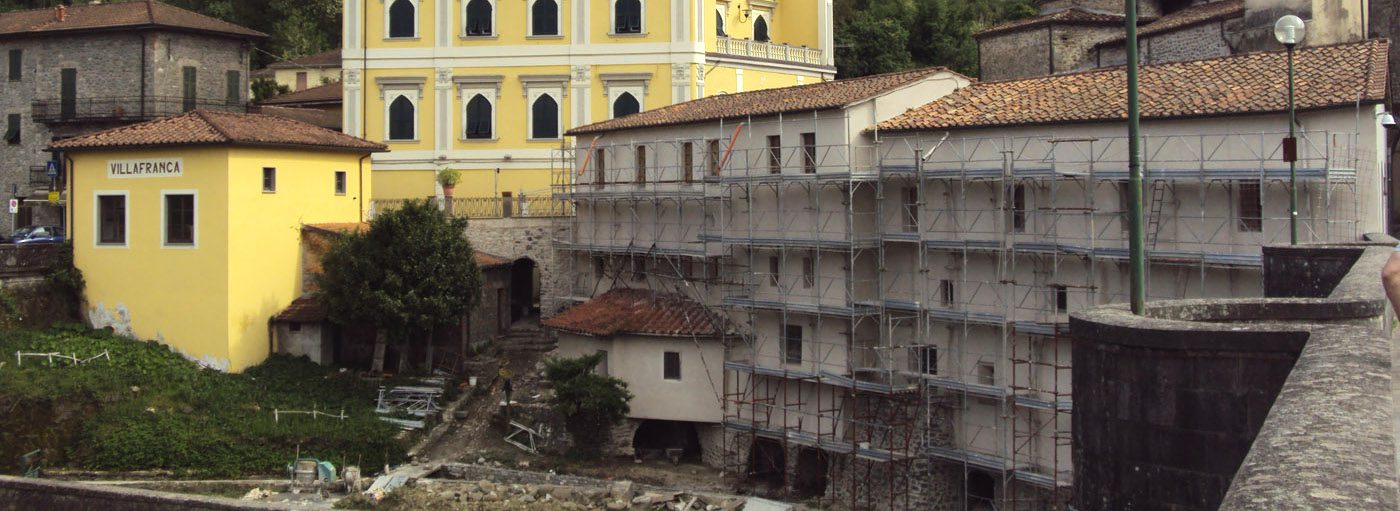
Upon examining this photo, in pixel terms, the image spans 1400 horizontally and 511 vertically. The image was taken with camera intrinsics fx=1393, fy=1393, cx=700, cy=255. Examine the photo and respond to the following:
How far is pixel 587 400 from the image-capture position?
94.9ft

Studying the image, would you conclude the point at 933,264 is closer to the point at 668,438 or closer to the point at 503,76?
the point at 668,438

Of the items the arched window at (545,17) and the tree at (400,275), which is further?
the arched window at (545,17)

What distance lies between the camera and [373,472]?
2891cm

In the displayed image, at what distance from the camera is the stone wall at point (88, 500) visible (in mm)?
25438

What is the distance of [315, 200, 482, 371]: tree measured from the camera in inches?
1235

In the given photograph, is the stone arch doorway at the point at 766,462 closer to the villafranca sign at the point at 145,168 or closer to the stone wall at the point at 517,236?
the stone wall at the point at 517,236

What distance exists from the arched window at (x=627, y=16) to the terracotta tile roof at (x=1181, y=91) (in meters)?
15.6

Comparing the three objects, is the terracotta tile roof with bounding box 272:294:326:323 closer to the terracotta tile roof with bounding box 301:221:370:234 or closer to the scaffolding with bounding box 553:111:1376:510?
the terracotta tile roof with bounding box 301:221:370:234


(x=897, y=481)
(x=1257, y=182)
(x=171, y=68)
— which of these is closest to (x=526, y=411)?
(x=897, y=481)

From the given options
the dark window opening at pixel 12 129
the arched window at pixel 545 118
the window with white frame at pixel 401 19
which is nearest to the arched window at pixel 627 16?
the arched window at pixel 545 118

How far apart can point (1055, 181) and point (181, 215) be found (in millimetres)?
20771

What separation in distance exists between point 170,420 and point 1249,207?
70.6 ft

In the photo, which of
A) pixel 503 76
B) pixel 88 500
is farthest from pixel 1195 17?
pixel 88 500

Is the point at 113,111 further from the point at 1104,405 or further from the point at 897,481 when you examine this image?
the point at 1104,405
